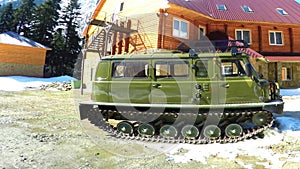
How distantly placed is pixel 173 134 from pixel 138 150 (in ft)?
4.50

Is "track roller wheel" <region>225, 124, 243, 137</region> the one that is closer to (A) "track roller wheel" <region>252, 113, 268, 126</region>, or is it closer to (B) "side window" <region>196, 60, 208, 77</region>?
(A) "track roller wheel" <region>252, 113, 268, 126</region>

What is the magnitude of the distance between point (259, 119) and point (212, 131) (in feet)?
4.63

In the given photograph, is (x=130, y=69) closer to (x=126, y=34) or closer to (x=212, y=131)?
(x=212, y=131)

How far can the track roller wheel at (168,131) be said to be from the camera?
7109 mm

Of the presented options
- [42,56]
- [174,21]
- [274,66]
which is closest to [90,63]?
[42,56]

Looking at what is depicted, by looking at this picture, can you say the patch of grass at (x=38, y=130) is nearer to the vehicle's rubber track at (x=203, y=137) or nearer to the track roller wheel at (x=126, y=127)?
the vehicle's rubber track at (x=203, y=137)

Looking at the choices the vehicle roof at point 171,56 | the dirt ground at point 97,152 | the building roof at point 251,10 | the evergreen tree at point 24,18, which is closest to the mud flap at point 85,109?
the dirt ground at point 97,152

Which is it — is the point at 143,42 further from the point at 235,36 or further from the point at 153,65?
the point at 153,65

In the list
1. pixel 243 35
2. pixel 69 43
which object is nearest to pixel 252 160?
pixel 243 35

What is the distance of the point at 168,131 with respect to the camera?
7.13 m

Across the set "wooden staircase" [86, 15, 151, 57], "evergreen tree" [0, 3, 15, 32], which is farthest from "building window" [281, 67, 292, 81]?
"evergreen tree" [0, 3, 15, 32]

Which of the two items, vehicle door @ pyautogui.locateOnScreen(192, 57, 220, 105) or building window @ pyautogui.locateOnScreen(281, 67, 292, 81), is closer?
vehicle door @ pyautogui.locateOnScreen(192, 57, 220, 105)

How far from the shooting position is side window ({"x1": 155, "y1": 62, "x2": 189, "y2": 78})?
714 centimetres

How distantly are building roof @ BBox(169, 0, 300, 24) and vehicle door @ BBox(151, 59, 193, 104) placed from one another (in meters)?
14.1
